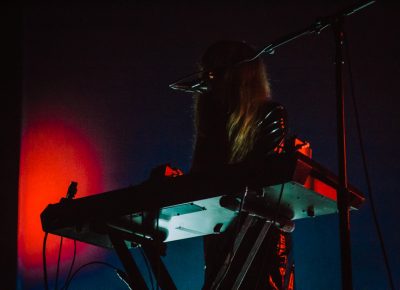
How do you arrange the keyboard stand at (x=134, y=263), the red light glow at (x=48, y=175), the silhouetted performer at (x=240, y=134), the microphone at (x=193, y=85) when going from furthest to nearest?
the red light glow at (x=48, y=175)
the microphone at (x=193, y=85)
the keyboard stand at (x=134, y=263)
the silhouetted performer at (x=240, y=134)

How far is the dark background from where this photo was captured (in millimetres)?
2215

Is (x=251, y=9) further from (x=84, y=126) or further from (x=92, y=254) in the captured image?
(x=92, y=254)

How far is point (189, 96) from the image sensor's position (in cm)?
279

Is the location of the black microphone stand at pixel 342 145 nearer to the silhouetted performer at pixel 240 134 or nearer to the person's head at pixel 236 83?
the silhouetted performer at pixel 240 134

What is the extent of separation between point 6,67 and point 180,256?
144cm

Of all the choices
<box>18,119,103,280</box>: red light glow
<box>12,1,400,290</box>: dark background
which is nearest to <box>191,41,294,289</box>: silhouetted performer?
<box>12,1,400,290</box>: dark background

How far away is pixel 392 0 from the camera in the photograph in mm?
2352

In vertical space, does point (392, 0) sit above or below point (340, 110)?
above

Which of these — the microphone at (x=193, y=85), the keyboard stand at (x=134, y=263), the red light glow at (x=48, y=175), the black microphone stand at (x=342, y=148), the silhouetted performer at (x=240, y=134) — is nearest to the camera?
the black microphone stand at (x=342, y=148)

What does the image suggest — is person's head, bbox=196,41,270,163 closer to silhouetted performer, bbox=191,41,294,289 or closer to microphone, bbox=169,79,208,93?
silhouetted performer, bbox=191,41,294,289

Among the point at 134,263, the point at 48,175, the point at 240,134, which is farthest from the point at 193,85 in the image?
the point at 48,175

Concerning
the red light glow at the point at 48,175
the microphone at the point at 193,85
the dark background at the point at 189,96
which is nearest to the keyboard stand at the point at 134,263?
the microphone at the point at 193,85

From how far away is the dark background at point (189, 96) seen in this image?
2.21 meters

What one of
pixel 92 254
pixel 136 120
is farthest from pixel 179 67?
pixel 92 254
